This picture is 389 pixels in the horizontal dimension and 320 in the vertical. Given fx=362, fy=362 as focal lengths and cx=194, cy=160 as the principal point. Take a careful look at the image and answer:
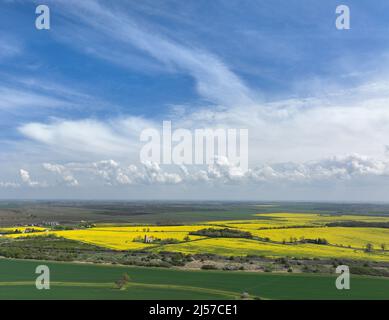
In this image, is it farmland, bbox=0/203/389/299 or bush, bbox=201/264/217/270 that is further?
bush, bbox=201/264/217/270

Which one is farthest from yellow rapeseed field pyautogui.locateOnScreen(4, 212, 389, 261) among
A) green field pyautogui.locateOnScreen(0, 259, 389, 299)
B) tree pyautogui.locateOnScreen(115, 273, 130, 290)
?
tree pyautogui.locateOnScreen(115, 273, 130, 290)

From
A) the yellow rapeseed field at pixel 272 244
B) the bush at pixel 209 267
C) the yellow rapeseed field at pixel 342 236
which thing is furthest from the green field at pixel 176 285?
the yellow rapeseed field at pixel 342 236

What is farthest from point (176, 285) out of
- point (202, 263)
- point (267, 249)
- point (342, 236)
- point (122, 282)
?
point (342, 236)

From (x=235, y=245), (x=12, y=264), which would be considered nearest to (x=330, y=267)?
(x=235, y=245)

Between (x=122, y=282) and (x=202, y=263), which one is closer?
(x=122, y=282)

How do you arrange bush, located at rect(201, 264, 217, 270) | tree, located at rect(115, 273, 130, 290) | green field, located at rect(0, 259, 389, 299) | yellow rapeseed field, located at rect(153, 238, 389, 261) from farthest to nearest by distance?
yellow rapeseed field, located at rect(153, 238, 389, 261) < bush, located at rect(201, 264, 217, 270) < tree, located at rect(115, 273, 130, 290) < green field, located at rect(0, 259, 389, 299)

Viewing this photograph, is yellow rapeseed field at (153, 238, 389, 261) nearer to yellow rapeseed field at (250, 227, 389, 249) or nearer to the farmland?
the farmland

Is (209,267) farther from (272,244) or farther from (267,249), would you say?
(272,244)
